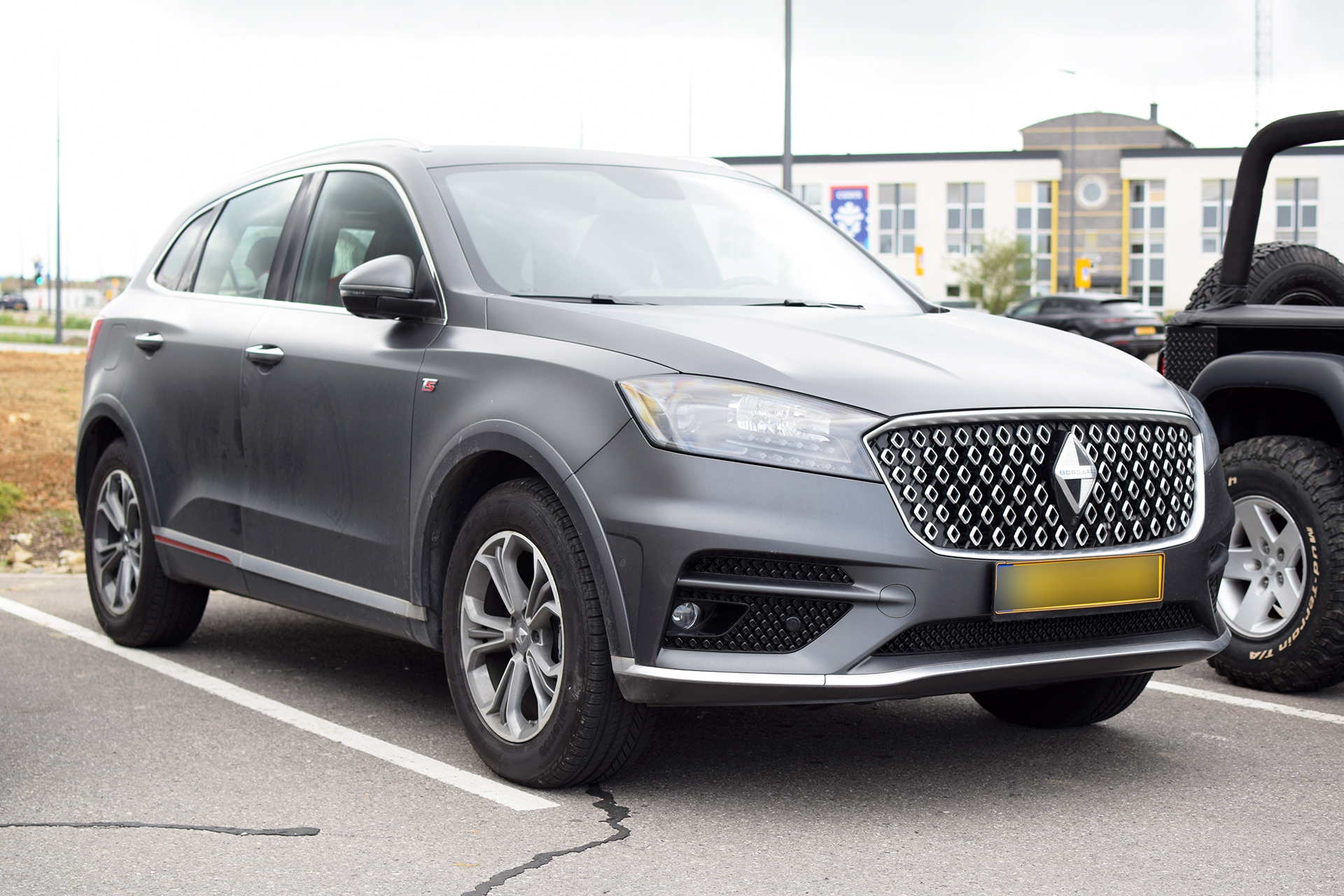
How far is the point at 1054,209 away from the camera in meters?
80.6

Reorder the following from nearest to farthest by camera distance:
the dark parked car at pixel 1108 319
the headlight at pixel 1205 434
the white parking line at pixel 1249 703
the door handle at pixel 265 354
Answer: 1. the headlight at pixel 1205 434
2. the white parking line at pixel 1249 703
3. the door handle at pixel 265 354
4. the dark parked car at pixel 1108 319

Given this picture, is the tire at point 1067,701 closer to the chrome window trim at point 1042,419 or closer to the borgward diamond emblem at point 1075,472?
the chrome window trim at point 1042,419

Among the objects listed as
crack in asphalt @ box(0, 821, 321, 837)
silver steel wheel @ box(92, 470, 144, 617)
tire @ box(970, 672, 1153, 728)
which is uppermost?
silver steel wheel @ box(92, 470, 144, 617)

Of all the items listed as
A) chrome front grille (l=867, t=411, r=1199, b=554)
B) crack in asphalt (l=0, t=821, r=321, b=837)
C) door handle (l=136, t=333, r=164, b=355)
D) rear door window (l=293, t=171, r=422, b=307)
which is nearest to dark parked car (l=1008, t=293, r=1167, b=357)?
door handle (l=136, t=333, r=164, b=355)

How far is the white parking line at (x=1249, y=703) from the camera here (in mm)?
5020

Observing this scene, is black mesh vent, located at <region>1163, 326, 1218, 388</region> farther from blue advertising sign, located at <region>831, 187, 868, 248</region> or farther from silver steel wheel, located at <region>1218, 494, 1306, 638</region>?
blue advertising sign, located at <region>831, 187, 868, 248</region>

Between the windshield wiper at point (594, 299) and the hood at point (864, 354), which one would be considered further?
the windshield wiper at point (594, 299)

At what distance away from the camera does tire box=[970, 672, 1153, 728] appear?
4.66 metres

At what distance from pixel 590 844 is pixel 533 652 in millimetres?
616

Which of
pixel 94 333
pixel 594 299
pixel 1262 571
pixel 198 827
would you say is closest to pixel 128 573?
pixel 94 333

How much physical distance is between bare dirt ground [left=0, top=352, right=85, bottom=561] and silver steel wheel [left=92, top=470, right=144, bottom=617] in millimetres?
1929

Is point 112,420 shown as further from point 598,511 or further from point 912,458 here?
point 912,458

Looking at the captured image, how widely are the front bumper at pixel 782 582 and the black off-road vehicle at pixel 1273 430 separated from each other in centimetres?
192

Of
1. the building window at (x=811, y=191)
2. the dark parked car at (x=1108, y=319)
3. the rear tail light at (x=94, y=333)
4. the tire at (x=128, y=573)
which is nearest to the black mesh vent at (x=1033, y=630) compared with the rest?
the tire at (x=128, y=573)
